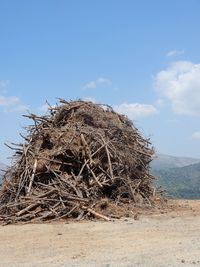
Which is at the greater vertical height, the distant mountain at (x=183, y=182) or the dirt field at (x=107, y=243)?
the distant mountain at (x=183, y=182)

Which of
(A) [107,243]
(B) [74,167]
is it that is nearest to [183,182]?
(B) [74,167]

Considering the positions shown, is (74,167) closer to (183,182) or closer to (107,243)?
(107,243)

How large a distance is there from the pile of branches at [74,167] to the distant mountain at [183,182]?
1104 centimetres

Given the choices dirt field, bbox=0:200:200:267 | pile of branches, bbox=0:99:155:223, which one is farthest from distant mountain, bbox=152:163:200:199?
dirt field, bbox=0:200:200:267

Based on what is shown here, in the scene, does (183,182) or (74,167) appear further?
(183,182)

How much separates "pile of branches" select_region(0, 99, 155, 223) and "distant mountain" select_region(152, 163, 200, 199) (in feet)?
36.2

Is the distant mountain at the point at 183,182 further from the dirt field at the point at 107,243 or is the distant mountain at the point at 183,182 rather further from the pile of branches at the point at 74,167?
the dirt field at the point at 107,243

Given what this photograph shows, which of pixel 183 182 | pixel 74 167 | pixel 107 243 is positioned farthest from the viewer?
pixel 183 182

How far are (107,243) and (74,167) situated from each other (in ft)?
20.7

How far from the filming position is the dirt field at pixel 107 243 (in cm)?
771

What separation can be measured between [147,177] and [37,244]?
27.4ft

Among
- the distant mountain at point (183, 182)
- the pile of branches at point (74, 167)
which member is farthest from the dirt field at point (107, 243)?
the distant mountain at point (183, 182)

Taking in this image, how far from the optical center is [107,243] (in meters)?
9.34

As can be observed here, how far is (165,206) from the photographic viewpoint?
16.2 meters
